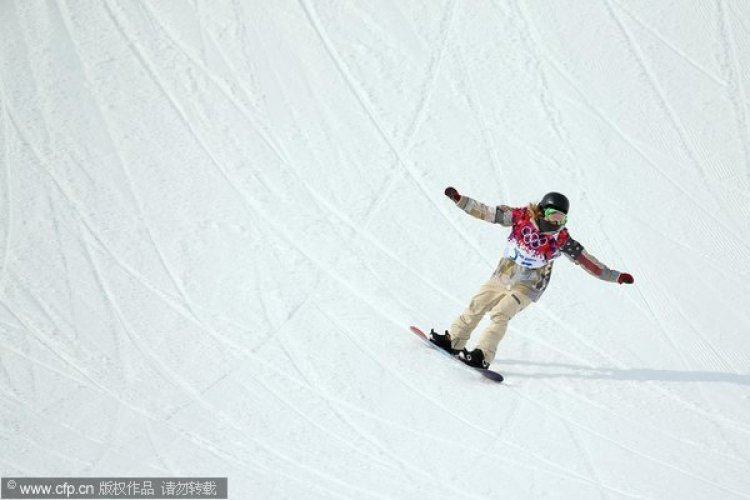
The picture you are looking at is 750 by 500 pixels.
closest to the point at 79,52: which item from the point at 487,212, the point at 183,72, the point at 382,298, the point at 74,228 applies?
the point at 183,72

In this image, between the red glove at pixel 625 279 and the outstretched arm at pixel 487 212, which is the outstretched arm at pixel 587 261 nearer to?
the red glove at pixel 625 279

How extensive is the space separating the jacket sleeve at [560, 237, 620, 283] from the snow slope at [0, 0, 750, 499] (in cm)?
88

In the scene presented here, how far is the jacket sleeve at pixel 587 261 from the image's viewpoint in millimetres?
7789

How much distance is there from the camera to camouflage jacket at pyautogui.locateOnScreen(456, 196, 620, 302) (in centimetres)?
780

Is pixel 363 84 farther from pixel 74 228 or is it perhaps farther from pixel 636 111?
pixel 74 228

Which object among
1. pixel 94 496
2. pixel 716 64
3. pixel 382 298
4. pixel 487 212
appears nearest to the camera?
pixel 94 496

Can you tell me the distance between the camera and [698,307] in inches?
358

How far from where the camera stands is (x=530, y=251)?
7840 mm

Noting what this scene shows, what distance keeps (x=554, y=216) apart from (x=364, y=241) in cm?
255

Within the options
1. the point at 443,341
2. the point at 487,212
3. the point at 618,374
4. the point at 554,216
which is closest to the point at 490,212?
the point at 487,212

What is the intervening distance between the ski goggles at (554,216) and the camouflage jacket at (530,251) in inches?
5.6

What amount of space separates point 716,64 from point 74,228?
7859 mm

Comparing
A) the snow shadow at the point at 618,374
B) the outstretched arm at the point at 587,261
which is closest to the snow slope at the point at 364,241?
the snow shadow at the point at 618,374

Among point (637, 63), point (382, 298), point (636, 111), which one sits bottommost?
point (382, 298)
